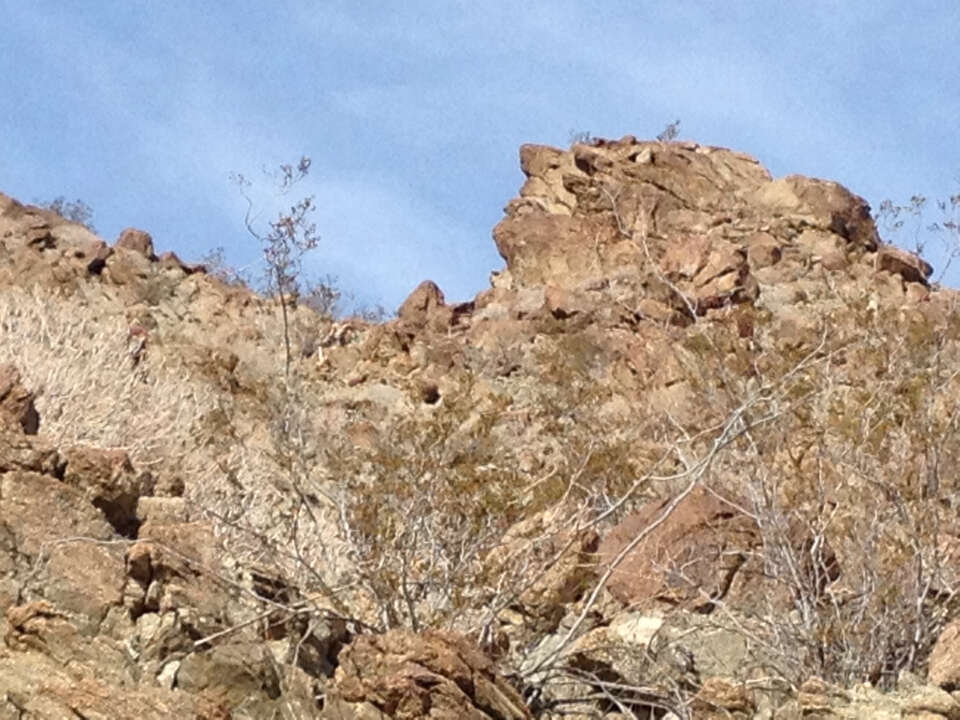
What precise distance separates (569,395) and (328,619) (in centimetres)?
1080

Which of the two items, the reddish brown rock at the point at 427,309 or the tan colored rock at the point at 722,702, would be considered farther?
the reddish brown rock at the point at 427,309

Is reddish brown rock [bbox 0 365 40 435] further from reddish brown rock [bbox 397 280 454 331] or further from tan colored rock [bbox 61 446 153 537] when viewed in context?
reddish brown rock [bbox 397 280 454 331]

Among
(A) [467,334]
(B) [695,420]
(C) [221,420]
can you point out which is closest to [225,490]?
(C) [221,420]

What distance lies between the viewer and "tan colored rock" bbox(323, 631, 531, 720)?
5.63 m

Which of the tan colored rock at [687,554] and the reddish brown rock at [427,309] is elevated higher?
the reddish brown rock at [427,309]

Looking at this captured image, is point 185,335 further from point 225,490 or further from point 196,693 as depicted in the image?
point 196,693

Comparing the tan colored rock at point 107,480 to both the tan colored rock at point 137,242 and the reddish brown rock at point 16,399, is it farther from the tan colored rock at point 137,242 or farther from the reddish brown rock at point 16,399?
the tan colored rock at point 137,242

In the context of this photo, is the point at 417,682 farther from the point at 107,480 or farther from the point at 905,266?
the point at 905,266

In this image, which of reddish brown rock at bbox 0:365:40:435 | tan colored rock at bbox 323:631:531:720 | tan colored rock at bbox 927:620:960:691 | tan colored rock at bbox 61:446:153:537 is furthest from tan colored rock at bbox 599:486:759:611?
reddish brown rock at bbox 0:365:40:435

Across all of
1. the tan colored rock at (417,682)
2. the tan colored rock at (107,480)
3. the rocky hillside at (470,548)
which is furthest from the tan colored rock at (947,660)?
the tan colored rock at (107,480)

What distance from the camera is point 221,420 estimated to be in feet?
31.4

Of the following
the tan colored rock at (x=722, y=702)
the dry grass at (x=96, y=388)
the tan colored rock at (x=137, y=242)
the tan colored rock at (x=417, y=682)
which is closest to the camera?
the tan colored rock at (x=417, y=682)

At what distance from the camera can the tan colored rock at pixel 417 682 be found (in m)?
5.63

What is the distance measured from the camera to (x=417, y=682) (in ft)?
18.6
